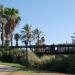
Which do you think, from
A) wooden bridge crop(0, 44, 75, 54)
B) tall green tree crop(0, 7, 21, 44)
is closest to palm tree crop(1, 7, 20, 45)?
tall green tree crop(0, 7, 21, 44)

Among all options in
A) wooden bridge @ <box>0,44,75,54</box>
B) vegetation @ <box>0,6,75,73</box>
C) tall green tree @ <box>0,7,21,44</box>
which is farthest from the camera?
tall green tree @ <box>0,7,21,44</box>

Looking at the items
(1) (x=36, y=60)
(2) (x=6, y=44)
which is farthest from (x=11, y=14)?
(1) (x=36, y=60)

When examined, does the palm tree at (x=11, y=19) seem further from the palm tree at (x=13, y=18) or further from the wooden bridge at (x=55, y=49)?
the wooden bridge at (x=55, y=49)

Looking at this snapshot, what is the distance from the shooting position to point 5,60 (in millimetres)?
54594

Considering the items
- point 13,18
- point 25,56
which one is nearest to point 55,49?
point 25,56

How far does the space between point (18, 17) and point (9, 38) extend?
5.54m

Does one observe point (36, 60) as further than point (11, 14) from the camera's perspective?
No

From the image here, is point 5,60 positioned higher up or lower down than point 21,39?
lower down

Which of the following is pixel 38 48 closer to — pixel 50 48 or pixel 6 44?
pixel 50 48

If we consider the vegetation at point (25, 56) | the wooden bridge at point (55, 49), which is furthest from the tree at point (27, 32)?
the wooden bridge at point (55, 49)

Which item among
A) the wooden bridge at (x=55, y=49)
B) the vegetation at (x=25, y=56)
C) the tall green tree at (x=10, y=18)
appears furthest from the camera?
the tall green tree at (x=10, y=18)

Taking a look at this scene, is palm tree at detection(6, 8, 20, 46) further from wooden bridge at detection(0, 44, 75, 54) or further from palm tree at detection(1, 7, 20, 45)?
wooden bridge at detection(0, 44, 75, 54)

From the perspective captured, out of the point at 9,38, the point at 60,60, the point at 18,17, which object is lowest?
the point at 60,60

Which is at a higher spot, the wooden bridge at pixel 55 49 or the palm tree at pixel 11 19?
the palm tree at pixel 11 19
